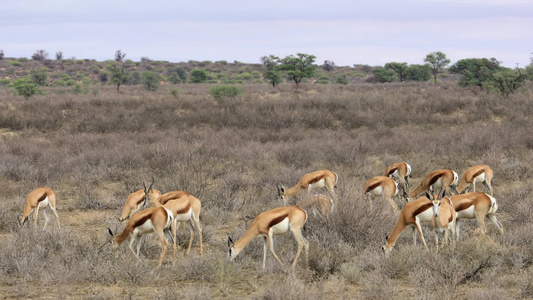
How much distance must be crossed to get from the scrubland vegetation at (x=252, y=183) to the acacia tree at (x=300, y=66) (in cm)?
1369

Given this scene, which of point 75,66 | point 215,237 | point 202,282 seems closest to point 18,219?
point 215,237

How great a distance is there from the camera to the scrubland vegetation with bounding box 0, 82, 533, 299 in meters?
6.55

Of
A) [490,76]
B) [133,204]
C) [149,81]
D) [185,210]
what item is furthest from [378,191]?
[149,81]

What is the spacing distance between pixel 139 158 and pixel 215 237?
6.57 meters

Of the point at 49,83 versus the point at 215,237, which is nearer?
the point at 215,237

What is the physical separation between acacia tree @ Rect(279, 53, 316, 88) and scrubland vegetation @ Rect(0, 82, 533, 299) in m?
13.7

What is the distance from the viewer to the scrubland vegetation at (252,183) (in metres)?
6.55

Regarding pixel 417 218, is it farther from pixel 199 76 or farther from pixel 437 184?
pixel 199 76

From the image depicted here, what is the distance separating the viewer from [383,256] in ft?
A: 23.3

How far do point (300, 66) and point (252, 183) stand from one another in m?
28.7

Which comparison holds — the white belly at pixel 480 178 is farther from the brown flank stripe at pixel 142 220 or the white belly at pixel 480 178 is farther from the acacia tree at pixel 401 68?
the acacia tree at pixel 401 68

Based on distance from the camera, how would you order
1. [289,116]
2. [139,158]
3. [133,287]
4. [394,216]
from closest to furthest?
[133,287]
[394,216]
[139,158]
[289,116]

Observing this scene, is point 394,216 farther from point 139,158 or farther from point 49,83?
point 49,83

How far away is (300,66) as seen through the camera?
Result: 40.5 meters
